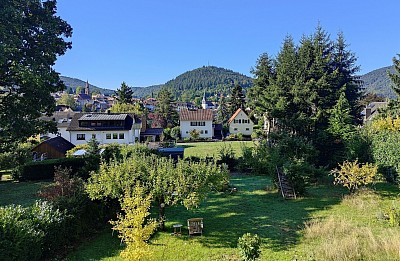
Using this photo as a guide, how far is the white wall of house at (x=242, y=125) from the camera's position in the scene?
6301 centimetres

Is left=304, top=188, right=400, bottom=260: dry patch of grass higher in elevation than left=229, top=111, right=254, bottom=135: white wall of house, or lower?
lower

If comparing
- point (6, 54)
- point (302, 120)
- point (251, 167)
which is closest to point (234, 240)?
point (6, 54)

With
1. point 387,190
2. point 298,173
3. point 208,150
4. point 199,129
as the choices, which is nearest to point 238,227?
point 298,173

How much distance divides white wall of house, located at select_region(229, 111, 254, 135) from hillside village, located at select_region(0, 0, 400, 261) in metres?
28.2

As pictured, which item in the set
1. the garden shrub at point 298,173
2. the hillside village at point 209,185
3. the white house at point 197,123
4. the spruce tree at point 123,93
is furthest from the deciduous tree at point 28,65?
the spruce tree at point 123,93

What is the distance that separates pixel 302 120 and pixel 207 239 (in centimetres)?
2119

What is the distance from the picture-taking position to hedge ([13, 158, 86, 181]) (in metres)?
24.7

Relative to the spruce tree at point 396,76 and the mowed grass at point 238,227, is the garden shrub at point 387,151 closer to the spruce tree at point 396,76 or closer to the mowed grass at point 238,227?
the mowed grass at point 238,227

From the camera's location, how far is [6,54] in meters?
15.4

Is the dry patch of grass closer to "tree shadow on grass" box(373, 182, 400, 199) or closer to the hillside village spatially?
the hillside village

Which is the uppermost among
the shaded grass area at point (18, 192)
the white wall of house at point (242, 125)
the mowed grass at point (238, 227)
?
the white wall of house at point (242, 125)

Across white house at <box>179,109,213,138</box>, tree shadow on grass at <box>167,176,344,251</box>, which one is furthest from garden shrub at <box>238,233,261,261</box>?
white house at <box>179,109,213,138</box>

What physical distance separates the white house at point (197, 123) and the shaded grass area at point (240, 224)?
40.8 meters

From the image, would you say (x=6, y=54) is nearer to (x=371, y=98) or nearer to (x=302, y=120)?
(x=302, y=120)
